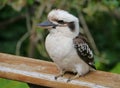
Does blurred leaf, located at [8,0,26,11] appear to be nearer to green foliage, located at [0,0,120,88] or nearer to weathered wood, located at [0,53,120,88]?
green foliage, located at [0,0,120,88]

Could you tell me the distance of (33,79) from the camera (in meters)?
1.85

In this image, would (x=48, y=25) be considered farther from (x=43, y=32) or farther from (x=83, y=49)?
(x=43, y=32)

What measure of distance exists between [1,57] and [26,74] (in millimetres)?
281

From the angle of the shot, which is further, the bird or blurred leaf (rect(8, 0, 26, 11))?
blurred leaf (rect(8, 0, 26, 11))

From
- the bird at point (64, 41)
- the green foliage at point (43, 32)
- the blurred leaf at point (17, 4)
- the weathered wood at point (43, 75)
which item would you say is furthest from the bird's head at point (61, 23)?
the green foliage at point (43, 32)

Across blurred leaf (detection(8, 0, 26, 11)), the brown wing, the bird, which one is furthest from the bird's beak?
blurred leaf (detection(8, 0, 26, 11))

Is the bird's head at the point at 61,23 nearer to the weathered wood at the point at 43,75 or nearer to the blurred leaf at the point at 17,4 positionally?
the weathered wood at the point at 43,75

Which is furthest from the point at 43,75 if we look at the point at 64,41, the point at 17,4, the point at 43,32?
the point at 43,32

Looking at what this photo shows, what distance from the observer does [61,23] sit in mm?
2004

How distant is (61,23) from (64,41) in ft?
0.24

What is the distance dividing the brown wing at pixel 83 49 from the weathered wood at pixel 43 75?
0.08 m

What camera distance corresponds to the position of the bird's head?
198 centimetres

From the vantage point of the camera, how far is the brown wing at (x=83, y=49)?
6.71ft

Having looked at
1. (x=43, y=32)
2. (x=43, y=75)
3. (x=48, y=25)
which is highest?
(x=48, y=25)
